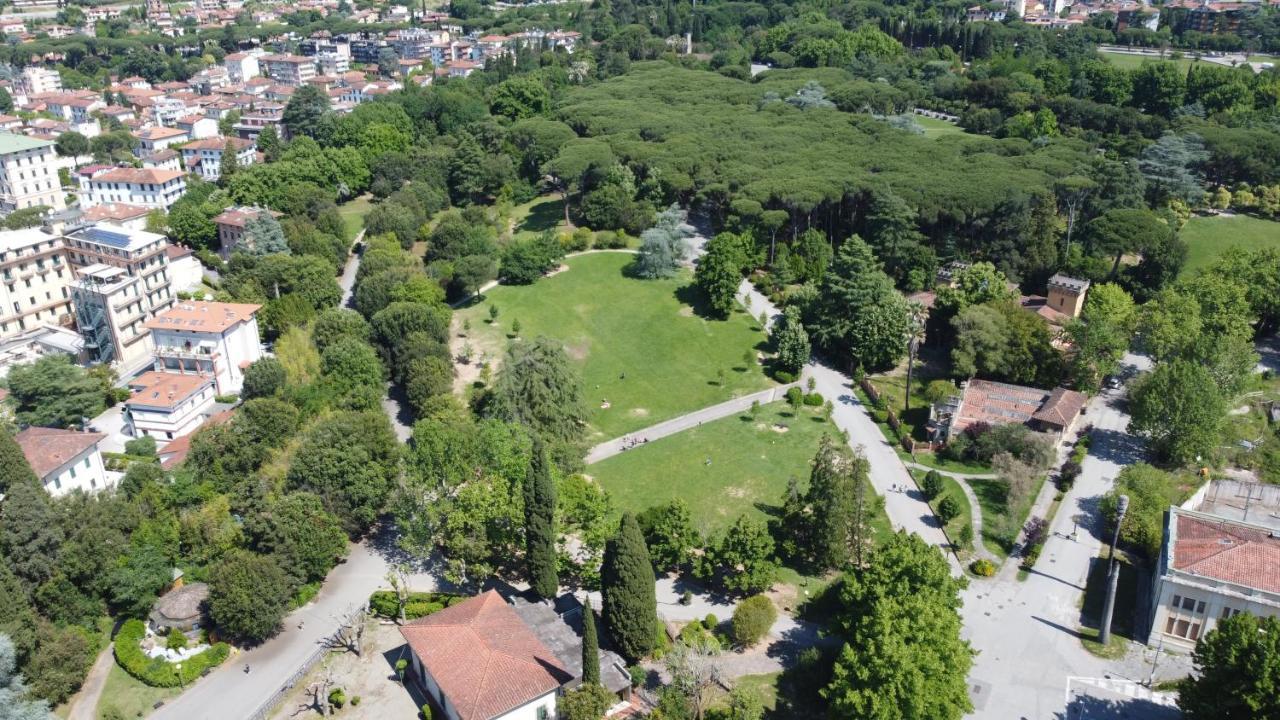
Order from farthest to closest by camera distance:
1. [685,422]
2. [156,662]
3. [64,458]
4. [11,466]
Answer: [685,422]
[64,458]
[11,466]
[156,662]

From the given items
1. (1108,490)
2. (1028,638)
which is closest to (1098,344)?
(1108,490)

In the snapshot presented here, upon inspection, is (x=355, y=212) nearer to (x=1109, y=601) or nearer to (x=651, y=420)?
(x=651, y=420)

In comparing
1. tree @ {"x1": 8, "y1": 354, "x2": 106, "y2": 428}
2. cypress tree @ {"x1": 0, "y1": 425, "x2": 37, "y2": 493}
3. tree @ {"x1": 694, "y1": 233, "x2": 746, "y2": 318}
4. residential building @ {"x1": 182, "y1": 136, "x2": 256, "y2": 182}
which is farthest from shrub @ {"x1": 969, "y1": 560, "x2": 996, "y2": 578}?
residential building @ {"x1": 182, "y1": 136, "x2": 256, "y2": 182}

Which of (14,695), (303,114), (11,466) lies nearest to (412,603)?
(14,695)

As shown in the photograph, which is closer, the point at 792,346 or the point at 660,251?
the point at 792,346

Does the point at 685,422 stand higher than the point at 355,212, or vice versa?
the point at 355,212

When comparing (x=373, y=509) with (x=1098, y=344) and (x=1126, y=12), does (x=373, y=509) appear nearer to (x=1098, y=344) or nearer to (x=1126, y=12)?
(x=1098, y=344)

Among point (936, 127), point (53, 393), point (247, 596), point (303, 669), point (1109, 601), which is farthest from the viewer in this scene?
point (936, 127)

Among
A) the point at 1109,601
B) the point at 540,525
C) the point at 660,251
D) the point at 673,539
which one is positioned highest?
the point at 660,251
